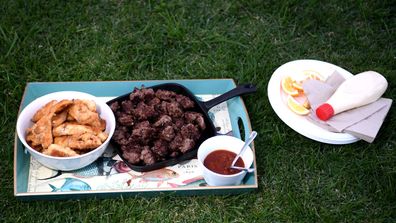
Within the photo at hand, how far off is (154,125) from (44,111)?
386mm

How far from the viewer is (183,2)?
2.61 metres

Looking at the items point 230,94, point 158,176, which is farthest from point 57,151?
point 230,94

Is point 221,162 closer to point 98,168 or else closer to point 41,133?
point 98,168

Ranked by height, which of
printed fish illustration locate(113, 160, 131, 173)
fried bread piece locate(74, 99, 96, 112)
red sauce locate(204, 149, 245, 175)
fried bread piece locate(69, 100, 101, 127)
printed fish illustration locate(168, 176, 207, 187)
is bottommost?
printed fish illustration locate(168, 176, 207, 187)

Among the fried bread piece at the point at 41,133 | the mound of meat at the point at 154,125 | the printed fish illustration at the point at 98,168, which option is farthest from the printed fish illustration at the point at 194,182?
the fried bread piece at the point at 41,133

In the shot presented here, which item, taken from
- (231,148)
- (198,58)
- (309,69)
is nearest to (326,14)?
(309,69)

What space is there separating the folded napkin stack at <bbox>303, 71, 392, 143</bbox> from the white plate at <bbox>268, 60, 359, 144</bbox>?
0.03 metres

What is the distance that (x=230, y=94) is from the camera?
1.92m

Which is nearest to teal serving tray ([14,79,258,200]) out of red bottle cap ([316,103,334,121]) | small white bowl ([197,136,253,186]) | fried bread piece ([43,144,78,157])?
small white bowl ([197,136,253,186])

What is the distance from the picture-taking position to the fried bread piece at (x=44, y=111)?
5.60 feet

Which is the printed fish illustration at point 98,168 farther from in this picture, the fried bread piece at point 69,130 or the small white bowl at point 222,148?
the small white bowl at point 222,148

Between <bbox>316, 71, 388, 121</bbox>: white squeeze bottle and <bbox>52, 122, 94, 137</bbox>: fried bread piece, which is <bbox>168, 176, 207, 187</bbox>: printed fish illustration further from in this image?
<bbox>316, 71, 388, 121</bbox>: white squeeze bottle

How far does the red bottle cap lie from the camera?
1876mm

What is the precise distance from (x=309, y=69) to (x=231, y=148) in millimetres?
611
